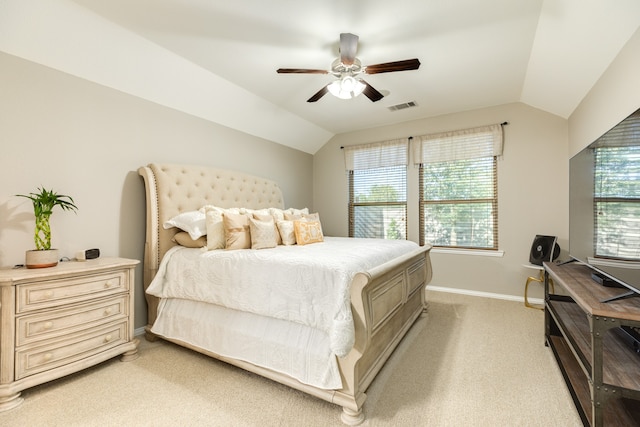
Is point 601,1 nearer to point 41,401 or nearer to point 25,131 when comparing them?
point 25,131

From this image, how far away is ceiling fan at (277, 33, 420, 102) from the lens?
7.38ft

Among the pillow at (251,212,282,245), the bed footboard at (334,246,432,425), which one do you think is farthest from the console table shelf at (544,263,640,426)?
the pillow at (251,212,282,245)

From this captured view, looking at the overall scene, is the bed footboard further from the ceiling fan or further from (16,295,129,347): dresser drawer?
(16,295,129,347): dresser drawer

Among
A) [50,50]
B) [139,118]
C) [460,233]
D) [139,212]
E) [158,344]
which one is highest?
[50,50]

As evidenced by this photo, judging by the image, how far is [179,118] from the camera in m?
3.23

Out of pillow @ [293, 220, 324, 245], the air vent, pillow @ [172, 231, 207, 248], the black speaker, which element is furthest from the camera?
the air vent

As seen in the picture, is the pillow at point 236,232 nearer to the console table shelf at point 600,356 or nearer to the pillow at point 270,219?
the pillow at point 270,219

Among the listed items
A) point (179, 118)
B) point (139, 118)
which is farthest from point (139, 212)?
point (179, 118)

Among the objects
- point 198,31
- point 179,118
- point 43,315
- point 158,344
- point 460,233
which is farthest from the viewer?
point 460,233

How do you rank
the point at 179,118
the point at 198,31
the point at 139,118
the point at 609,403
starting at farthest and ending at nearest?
the point at 179,118 < the point at 139,118 < the point at 198,31 < the point at 609,403

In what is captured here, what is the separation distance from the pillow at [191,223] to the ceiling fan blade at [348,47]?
1.91 metres

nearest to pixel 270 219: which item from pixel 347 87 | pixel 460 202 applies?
pixel 347 87

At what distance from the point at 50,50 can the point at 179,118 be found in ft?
3.78

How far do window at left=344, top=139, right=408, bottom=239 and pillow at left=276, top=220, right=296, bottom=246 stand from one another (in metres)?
2.28
